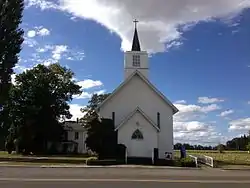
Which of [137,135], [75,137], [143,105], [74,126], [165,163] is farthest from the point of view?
[74,126]

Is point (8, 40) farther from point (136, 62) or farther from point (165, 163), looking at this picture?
point (136, 62)

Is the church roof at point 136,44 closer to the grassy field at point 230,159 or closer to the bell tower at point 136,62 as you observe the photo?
the bell tower at point 136,62

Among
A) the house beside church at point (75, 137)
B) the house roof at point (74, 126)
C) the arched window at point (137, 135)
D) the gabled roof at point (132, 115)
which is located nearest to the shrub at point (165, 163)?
the arched window at point (137, 135)

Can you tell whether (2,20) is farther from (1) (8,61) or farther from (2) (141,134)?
(2) (141,134)

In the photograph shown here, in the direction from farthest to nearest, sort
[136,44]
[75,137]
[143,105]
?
[75,137], [136,44], [143,105]

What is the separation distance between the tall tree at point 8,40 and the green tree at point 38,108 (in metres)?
23.9

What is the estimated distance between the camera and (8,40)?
30.7 metres

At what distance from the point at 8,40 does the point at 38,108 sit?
26028mm

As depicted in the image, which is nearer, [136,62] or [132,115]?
[132,115]

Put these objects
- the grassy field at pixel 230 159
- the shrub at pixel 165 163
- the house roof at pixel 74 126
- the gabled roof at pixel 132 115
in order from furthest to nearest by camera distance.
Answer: the house roof at pixel 74 126 < the gabled roof at pixel 132 115 < the grassy field at pixel 230 159 < the shrub at pixel 165 163

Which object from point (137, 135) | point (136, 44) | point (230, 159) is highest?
point (136, 44)

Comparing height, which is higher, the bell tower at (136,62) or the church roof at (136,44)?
the church roof at (136,44)

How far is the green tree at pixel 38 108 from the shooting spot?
184 ft

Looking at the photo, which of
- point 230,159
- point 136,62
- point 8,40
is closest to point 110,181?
point 8,40
